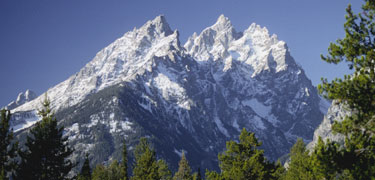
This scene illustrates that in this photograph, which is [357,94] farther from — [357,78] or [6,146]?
[6,146]

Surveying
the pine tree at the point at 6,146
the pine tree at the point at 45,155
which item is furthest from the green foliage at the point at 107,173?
the pine tree at the point at 6,146

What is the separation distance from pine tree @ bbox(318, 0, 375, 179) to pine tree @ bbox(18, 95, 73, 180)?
2391cm

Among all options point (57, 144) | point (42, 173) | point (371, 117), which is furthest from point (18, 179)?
point (371, 117)

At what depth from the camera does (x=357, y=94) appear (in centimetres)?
1661

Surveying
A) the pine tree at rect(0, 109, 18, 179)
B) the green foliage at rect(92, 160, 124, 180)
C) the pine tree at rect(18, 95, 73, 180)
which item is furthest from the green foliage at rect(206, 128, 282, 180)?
the green foliage at rect(92, 160, 124, 180)

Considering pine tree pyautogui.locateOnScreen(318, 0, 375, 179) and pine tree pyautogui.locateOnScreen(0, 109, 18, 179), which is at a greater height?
pine tree pyautogui.locateOnScreen(0, 109, 18, 179)

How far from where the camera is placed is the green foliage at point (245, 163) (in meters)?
34.0

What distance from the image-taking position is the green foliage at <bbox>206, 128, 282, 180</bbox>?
33969 mm

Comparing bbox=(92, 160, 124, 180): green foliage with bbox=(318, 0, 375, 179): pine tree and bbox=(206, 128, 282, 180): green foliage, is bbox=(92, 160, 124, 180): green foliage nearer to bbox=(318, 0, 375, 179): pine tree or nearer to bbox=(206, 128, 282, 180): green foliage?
bbox=(206, 128, 282, 180): green foliage

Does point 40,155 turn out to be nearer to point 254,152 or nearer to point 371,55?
point 254,152

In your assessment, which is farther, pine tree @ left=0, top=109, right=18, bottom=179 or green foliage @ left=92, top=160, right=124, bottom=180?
green foliage @ left=92, top=160, right=124, bottom=180

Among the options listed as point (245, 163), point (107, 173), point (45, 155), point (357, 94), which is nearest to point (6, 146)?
point (45, 155)

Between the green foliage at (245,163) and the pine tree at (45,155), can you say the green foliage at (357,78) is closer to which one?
the green foliage at (245,163)

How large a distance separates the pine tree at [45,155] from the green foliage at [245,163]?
1330 centimetres
